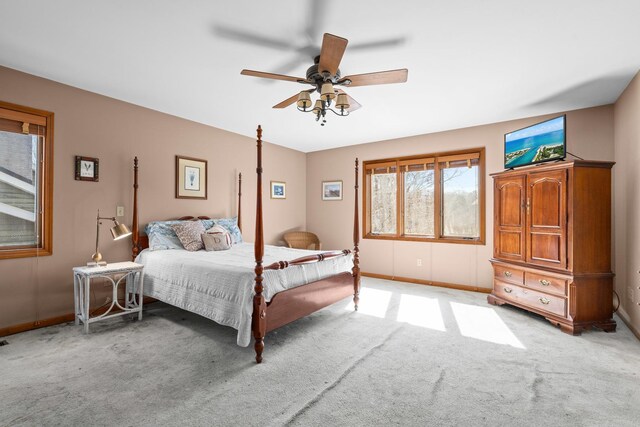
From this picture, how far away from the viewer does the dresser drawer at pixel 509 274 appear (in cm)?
357

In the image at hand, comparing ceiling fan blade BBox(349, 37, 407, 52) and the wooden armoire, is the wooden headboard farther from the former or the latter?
the wooden armoire

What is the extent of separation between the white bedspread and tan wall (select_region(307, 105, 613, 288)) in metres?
1.92

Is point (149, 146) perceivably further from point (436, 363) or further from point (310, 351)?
point (436, 363)

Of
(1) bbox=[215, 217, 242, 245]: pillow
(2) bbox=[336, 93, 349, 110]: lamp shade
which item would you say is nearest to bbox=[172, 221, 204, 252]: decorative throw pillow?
(1) bbox=[215, 217, 242, 245]: pillow

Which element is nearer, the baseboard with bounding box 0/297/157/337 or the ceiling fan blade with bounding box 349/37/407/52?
the ceiling fan blade with bounding box 349/37/407/52

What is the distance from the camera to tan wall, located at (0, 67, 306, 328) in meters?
3.01

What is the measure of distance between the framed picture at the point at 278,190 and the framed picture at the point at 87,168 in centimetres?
284

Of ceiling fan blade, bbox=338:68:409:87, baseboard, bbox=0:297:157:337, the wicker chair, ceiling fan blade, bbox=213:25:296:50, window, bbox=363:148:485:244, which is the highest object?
ceiling fan blade, bbox=213:25:296:50

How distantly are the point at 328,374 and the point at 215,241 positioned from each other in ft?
7.47

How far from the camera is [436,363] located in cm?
241

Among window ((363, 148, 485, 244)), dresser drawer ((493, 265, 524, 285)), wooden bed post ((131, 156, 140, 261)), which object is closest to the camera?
dresser drawer ((493, 265, 524, 285))

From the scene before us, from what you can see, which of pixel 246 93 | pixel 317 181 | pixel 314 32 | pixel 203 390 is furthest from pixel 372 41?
pixel 317 181

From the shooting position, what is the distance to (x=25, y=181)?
10.1ft

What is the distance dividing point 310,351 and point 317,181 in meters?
4.21
